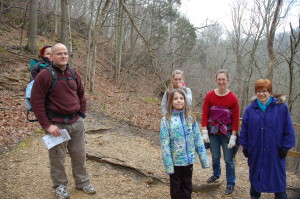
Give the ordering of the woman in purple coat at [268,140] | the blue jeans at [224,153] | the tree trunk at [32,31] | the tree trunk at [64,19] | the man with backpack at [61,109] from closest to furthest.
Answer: the man with backpack at [61,109] → the woman in purple coat at [268,140] → the blue jeans at [224,153] → the tree trunk at [64,19] → the tree trunk at [32,31]

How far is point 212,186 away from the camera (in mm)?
3891

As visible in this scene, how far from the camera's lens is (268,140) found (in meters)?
3.07

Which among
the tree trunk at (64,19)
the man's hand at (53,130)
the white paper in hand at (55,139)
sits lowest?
the white paper in hand at (55,139)

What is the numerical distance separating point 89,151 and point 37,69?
2289 millimetres

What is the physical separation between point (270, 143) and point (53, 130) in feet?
8.87

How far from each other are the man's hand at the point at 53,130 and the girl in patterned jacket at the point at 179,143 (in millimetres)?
1252

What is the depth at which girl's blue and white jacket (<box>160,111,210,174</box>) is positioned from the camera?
281 cm

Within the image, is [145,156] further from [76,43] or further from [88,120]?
[76,43]

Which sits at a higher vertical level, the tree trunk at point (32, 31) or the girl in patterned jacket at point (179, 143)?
the tree trunk at point (32, 31)

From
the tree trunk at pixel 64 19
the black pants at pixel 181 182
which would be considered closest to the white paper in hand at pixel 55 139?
the black pants at pixel 181 182

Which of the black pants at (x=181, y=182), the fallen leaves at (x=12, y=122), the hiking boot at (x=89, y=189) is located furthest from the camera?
the fallen leaves at (x=12, y=122)

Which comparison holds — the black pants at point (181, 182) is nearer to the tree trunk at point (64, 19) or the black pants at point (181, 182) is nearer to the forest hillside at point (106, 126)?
the forest hillside at point (106, 126)

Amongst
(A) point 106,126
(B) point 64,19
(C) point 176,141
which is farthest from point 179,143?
(B) point 64,19

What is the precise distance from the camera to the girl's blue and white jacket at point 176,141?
2814 millimetres
